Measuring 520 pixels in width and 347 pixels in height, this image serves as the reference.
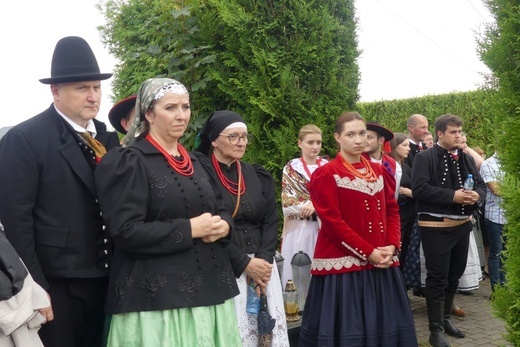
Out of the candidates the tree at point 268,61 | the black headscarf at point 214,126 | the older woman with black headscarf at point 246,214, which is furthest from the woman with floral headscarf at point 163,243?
the tree at point 268,61

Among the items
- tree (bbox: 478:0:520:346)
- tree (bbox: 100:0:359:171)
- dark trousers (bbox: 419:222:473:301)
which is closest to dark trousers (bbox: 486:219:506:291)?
dark trousers (bbox: 419:222:473:301)

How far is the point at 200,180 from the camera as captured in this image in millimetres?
2994

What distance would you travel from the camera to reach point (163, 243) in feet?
8.84

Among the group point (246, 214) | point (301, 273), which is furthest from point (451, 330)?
point (246, 214)

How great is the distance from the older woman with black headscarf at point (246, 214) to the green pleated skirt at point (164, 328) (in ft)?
2.58

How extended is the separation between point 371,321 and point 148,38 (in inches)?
205

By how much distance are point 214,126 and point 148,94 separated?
0.97 metres

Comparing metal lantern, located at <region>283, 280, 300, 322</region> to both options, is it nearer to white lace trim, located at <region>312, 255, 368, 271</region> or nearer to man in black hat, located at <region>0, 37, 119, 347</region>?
white lace trim, located at <region>312, 255, 368, 271</region>

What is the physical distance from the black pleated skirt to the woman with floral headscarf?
1345 mm

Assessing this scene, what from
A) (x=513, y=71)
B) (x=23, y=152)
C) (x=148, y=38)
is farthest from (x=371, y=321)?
(x=148, y=38)

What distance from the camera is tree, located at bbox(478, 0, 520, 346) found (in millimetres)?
3129

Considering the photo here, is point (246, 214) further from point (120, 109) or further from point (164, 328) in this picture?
point (164, 328)

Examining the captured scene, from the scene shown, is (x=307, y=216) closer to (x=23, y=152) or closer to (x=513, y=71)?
(x=513, y=71)

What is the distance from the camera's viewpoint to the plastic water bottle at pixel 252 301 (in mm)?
3691
